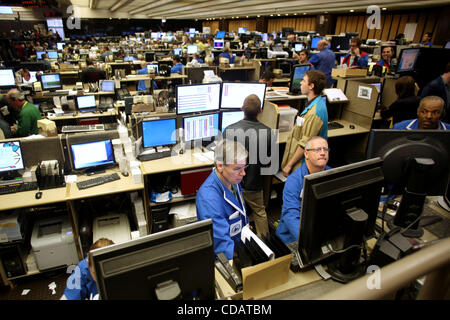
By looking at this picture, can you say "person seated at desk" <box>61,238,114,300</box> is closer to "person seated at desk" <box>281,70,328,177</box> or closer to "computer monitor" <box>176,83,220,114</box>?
"person seated at desk" <box>281,70,328,177</box>

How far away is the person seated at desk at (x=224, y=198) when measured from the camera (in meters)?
1.63

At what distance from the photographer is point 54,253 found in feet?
8.30

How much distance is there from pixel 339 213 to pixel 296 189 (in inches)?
22.9

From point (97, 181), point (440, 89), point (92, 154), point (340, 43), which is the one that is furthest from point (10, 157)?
point (340, 43)

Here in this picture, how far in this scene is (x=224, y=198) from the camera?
175 cm

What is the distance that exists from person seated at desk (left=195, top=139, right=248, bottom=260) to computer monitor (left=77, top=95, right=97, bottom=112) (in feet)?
13.8

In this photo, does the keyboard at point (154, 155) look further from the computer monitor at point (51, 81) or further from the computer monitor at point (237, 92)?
the computer monitor at point (51, 81)

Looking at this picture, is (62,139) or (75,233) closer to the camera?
(75,233)

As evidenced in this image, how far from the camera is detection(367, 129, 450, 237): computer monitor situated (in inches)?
55.5

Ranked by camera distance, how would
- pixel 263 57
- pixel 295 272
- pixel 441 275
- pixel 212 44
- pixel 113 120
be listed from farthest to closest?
pixel 212 44, pixel 263 57, pixel 113 120, pixel 295 272, pixel 441 275

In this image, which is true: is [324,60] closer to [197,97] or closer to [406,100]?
[406,100]

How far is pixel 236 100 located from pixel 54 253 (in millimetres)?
2647
